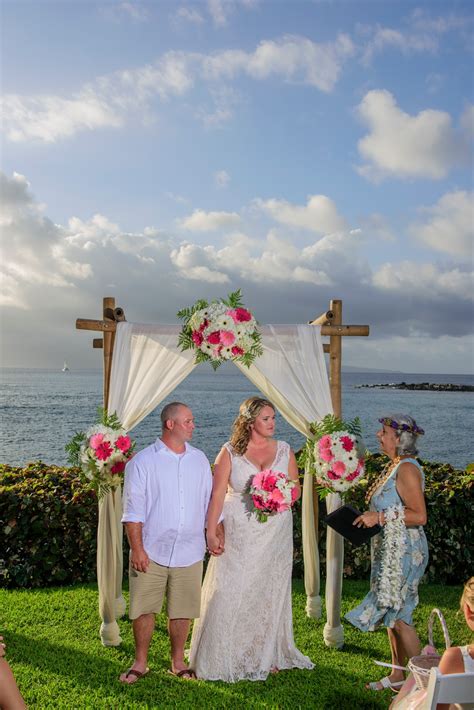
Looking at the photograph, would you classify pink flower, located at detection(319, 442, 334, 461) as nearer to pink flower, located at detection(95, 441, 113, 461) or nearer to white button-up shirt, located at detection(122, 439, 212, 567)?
white button-up shirt, located at detection(122, 439, 212, 567)

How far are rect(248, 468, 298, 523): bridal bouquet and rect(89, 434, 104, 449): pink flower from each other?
61.8 inches

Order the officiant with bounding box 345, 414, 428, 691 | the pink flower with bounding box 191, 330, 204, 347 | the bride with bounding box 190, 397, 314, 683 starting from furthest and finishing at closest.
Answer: the pink flower with bounding box 191, 330, 204, 347 → the bride with bounding box 190, 397, 314, 683 → the officiant with bounding box 345, 414, 428, 691

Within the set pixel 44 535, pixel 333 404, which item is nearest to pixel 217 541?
pixel 333 404

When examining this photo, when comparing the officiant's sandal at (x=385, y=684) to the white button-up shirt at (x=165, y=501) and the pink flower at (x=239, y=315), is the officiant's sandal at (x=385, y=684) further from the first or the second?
the pink flower at (x=239, y=315)

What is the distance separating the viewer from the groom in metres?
5.23

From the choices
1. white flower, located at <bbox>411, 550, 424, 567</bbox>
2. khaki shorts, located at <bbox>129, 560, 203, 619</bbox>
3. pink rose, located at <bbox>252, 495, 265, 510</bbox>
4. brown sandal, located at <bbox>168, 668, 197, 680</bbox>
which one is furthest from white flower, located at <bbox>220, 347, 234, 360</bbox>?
brown sandal, located at <bbox>168, 668, 197, 680</bbox>

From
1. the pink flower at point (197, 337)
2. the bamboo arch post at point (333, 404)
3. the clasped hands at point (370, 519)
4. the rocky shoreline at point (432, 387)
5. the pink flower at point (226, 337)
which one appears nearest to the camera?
the clasped hands at point (370, 519)

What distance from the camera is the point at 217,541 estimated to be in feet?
17.5

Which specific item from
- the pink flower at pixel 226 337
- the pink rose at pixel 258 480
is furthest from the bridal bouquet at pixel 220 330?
the pink rose at pixel 258 480

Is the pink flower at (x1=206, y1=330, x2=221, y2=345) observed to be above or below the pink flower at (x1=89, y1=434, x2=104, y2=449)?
above

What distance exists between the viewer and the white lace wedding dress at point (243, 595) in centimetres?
541

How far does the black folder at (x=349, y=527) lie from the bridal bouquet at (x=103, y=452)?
77.4 inches

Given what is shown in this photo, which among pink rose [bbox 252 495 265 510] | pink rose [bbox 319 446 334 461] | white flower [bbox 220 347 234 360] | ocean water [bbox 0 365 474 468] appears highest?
white flower [bbox 220 347 234 360]

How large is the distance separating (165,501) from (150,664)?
1.59m
